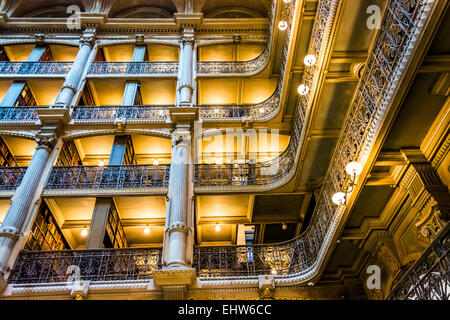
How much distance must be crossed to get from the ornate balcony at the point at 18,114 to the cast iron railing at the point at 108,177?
8.87 ft

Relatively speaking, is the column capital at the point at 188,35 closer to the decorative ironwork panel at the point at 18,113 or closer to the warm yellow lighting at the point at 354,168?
the decorative ironwork panel at the point at 18,113

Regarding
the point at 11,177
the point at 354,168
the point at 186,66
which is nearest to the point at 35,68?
the point at 11,177

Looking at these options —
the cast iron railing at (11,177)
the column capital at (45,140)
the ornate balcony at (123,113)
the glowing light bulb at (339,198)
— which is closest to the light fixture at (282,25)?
the ornate balcony at (123,113)

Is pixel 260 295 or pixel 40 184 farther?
pixel 40 184

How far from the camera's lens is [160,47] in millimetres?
16062

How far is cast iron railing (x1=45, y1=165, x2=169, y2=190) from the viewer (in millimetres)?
10719

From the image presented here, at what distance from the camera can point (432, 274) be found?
5.02 metres

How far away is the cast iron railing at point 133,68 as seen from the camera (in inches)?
565

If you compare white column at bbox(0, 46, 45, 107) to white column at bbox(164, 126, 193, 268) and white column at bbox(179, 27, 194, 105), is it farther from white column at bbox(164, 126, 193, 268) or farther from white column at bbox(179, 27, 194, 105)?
white column at bbox(164, 126, 193, 268)

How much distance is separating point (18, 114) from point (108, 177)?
438 cm

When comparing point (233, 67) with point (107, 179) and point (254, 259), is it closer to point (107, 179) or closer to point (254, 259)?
point (107, 179)
